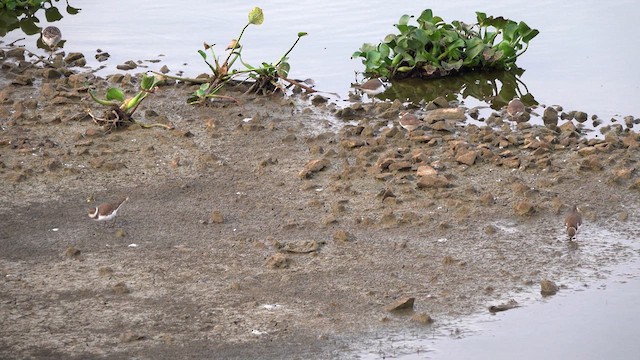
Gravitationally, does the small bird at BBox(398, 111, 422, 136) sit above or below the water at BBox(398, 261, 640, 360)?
above

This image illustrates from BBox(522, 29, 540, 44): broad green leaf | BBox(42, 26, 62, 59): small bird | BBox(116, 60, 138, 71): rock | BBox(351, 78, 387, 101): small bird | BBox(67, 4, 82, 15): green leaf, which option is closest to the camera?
BBox(351, 78, 387, 101): small bird

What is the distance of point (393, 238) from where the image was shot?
19.3 feet

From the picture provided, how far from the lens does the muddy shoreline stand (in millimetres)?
4973

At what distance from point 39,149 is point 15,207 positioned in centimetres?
99

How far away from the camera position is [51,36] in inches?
387

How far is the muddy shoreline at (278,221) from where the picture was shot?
4.97m

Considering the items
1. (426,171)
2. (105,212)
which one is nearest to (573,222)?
(426,171)

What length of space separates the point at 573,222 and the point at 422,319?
51.7 inches

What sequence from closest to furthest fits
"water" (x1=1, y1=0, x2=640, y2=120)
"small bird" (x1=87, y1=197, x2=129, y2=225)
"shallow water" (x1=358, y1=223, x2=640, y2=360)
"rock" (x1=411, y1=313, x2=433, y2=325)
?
1. "shallow water" (x1=358, y1=223, x2=640, y2=360)
2. "rock" (x1=411, y1=313, x2=433, y2=325)
3. "small bird" (x1=87, y1=197, x2=129, y2=225)
4. "water" (x1=1, y1=0, x2=640, y2=120)

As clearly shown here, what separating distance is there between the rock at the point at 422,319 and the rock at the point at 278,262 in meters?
0.89

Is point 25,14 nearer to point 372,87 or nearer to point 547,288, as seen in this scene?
point 372,87

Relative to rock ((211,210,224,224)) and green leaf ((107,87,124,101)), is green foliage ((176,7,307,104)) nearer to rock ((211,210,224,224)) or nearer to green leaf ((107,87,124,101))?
green leaf ((107,87,124,101))

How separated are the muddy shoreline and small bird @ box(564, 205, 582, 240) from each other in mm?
72

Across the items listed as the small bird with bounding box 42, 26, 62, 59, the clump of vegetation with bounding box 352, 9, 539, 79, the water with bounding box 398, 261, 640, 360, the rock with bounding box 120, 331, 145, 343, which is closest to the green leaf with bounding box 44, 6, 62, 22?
the small bird with bounding box 42, 26, 62, 59
